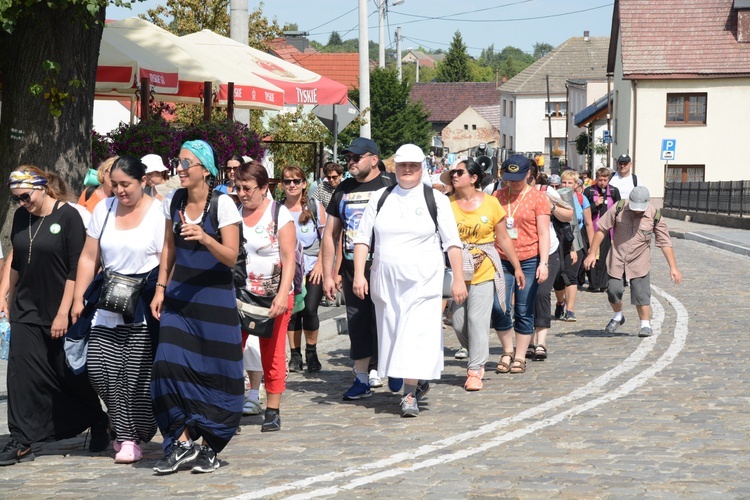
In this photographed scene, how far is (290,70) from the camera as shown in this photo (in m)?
18.4

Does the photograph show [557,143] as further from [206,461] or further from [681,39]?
[206,461]

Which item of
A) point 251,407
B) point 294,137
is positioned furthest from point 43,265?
point 294,137

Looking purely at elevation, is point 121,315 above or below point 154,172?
below

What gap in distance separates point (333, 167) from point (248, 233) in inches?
A: 197

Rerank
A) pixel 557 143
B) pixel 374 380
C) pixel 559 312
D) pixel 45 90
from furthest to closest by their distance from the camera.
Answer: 1. pixel 557 143
2. pixel 559 312
3. pixel 45 90
4. pixel 374 380

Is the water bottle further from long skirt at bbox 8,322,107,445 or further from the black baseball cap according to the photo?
the black baseball cap

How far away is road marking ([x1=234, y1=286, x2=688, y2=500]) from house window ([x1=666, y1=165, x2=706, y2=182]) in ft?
132

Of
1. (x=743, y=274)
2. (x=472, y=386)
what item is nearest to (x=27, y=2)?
(x=472, y=386)

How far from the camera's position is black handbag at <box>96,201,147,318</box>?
271 inches

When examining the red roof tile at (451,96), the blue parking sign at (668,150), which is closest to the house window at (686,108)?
the blue parking sign at (668,150)

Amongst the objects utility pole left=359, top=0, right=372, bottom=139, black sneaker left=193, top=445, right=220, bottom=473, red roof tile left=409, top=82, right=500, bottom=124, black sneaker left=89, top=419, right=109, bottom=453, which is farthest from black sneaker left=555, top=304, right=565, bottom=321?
red roof tile left=409, top=82, right=500, bottom=124

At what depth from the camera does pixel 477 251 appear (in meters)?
9.62

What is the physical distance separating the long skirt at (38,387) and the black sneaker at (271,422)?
125cm

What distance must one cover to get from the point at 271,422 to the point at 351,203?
78.0 inches
